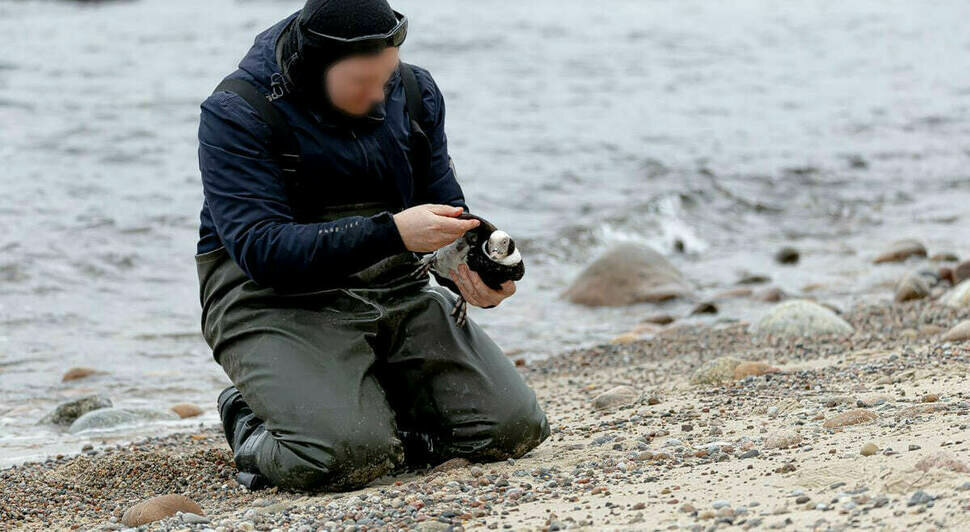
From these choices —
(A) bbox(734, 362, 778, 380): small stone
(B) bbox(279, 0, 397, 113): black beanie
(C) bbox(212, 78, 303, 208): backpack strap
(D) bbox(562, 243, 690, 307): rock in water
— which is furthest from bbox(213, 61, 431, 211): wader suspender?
(D) bbox(562, 243, 690, 307): rock in water

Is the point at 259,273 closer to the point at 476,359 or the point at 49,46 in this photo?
the point at 476,359

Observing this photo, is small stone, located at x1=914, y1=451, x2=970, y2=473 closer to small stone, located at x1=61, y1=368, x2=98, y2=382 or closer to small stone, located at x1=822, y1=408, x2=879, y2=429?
small stone, located at x1=822, y1=408, x2=879, y2=429

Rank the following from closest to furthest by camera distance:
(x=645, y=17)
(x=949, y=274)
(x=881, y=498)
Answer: (x=881, y=498)
(x=949, y=274)
(x=645, y=17)

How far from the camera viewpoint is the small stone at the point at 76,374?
7062 mm

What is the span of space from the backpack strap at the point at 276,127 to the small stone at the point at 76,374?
3252mm

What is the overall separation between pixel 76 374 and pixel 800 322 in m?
4.12

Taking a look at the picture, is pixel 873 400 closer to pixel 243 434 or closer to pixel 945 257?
pixel 243 434

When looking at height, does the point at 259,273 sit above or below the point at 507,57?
above

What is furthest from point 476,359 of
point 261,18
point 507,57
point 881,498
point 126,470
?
point 261,18

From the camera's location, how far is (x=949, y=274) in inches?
352

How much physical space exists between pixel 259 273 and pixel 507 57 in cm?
1593

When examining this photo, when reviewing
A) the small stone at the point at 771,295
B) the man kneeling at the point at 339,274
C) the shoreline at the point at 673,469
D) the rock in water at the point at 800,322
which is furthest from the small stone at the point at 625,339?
the man kneeling at the point at 339,274

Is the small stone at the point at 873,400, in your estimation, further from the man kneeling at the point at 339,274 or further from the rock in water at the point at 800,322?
the rock in water at the point at 800,322

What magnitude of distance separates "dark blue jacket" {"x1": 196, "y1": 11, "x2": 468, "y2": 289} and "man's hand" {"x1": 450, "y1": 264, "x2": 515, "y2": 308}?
0.37 m
